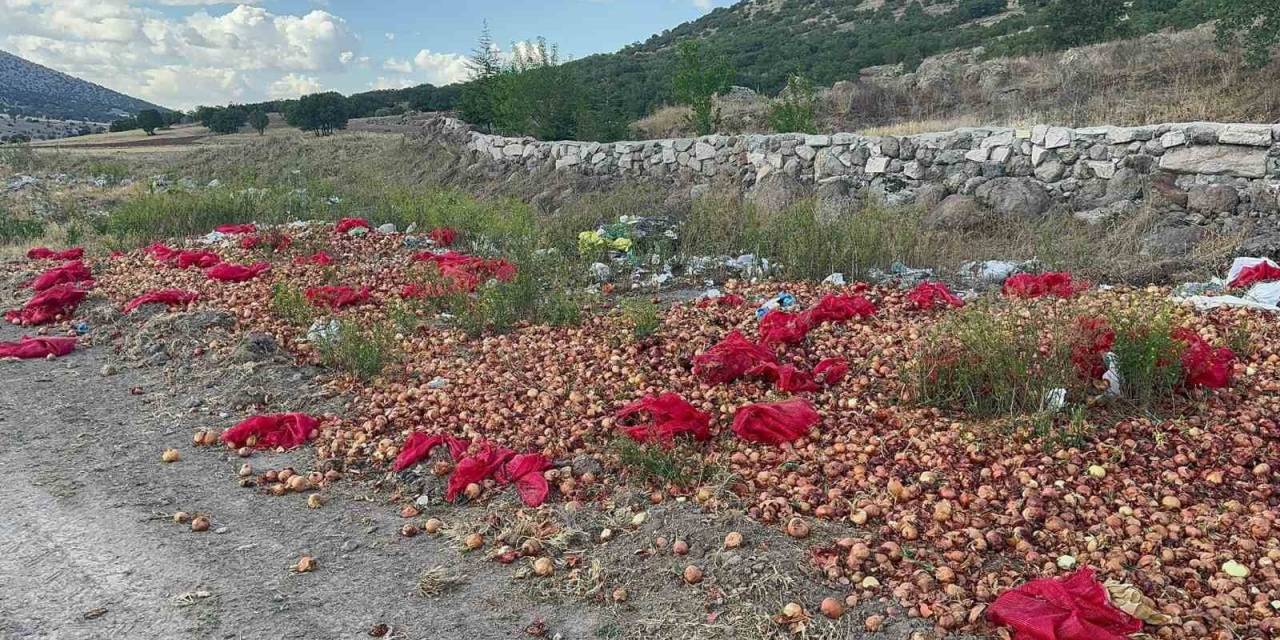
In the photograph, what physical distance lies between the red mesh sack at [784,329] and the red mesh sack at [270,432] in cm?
258

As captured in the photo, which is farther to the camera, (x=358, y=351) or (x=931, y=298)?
(x=931, y=298)

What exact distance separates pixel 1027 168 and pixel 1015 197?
892 mm

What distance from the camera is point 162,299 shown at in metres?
6.86

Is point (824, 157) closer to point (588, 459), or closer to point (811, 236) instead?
point (811, 236)

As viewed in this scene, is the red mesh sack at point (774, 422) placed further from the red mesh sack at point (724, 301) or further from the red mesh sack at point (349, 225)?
the red mesh sack at point (349, 225)

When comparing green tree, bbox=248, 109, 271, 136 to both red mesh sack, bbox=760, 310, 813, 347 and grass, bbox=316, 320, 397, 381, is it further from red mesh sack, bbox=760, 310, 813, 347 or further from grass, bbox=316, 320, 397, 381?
red mesh sack, bbox=760, 310, 813, 347

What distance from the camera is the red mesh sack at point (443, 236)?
9094mm

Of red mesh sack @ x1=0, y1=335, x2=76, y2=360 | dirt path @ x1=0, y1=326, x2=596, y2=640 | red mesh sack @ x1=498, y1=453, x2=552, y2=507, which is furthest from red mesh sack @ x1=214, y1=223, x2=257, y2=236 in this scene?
red mesh sack @ x1=498, y1=453, x2=552, y2=507

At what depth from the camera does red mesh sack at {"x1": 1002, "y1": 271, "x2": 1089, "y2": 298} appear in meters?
5.43

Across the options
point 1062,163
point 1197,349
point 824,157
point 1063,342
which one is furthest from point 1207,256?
point 824,157

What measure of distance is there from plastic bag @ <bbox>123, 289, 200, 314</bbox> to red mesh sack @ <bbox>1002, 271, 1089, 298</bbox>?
6.30m

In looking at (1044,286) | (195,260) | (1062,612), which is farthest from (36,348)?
(1044,286)

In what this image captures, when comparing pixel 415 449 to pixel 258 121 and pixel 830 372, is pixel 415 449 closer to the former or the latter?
pixel 830 372

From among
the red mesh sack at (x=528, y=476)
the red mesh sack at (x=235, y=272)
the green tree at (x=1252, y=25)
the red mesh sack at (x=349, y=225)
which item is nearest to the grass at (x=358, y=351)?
the red mesh sack at (x=528, y=476)
